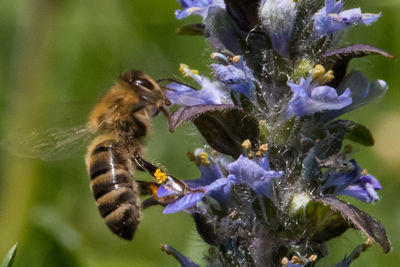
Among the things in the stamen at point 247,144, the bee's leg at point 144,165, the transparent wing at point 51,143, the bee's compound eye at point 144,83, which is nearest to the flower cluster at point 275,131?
the stamen at point 247,144

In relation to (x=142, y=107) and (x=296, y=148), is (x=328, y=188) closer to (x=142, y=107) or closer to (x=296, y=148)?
(x=296, y=148)

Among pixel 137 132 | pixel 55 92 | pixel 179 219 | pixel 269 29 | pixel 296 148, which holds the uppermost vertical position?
pixel 269 29

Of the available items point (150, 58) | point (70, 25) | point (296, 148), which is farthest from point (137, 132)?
point (70, 25)

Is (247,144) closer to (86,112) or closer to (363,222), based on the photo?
(363,222)

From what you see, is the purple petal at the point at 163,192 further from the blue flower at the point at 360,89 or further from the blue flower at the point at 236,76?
the blue flower at the point at 360,89

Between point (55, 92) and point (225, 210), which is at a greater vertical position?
point (225, 210)

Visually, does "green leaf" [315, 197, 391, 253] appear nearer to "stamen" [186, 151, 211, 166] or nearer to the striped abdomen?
"stamen" [186, 151, 211, 166]
